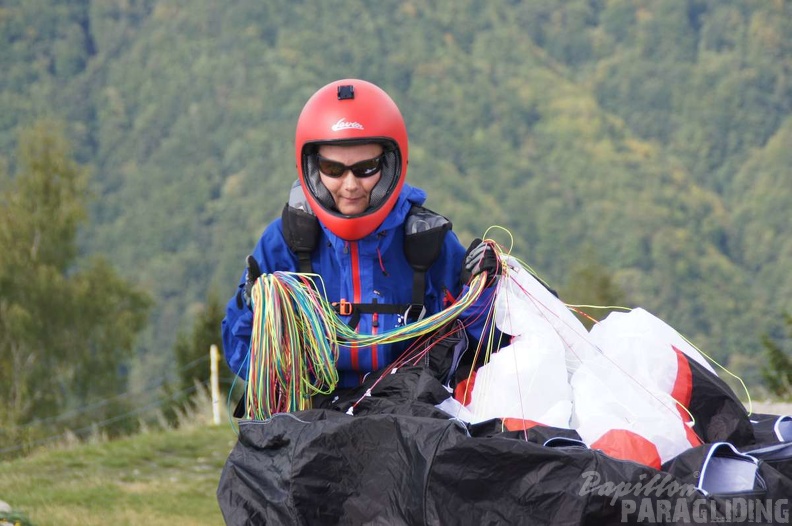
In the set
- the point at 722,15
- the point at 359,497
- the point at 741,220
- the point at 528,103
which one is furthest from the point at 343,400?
the point at 722,15

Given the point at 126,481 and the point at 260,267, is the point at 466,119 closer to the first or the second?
the point at 126,481

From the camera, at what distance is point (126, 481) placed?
6051 millimetres

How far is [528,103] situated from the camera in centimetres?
12019

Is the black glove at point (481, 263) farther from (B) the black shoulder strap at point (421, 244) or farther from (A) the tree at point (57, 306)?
(A) the tree at point (57, 306)

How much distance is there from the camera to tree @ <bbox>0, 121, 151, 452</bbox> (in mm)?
28484

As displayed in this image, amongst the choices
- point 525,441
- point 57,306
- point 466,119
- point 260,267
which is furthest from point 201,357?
point 466,119

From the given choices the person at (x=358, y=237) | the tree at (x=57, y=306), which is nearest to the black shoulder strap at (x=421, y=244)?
the person at (x=358, y=237)

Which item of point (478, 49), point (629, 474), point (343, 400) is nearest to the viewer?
point (629, 474)

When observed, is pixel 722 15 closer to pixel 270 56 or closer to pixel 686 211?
pixel 686 211

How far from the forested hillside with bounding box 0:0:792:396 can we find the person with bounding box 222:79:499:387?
251 feet

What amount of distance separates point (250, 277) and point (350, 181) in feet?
1.59

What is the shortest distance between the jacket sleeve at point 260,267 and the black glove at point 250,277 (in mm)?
58

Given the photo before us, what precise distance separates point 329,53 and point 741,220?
173ft

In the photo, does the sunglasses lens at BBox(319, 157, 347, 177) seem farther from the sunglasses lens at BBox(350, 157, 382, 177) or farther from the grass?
the grass
